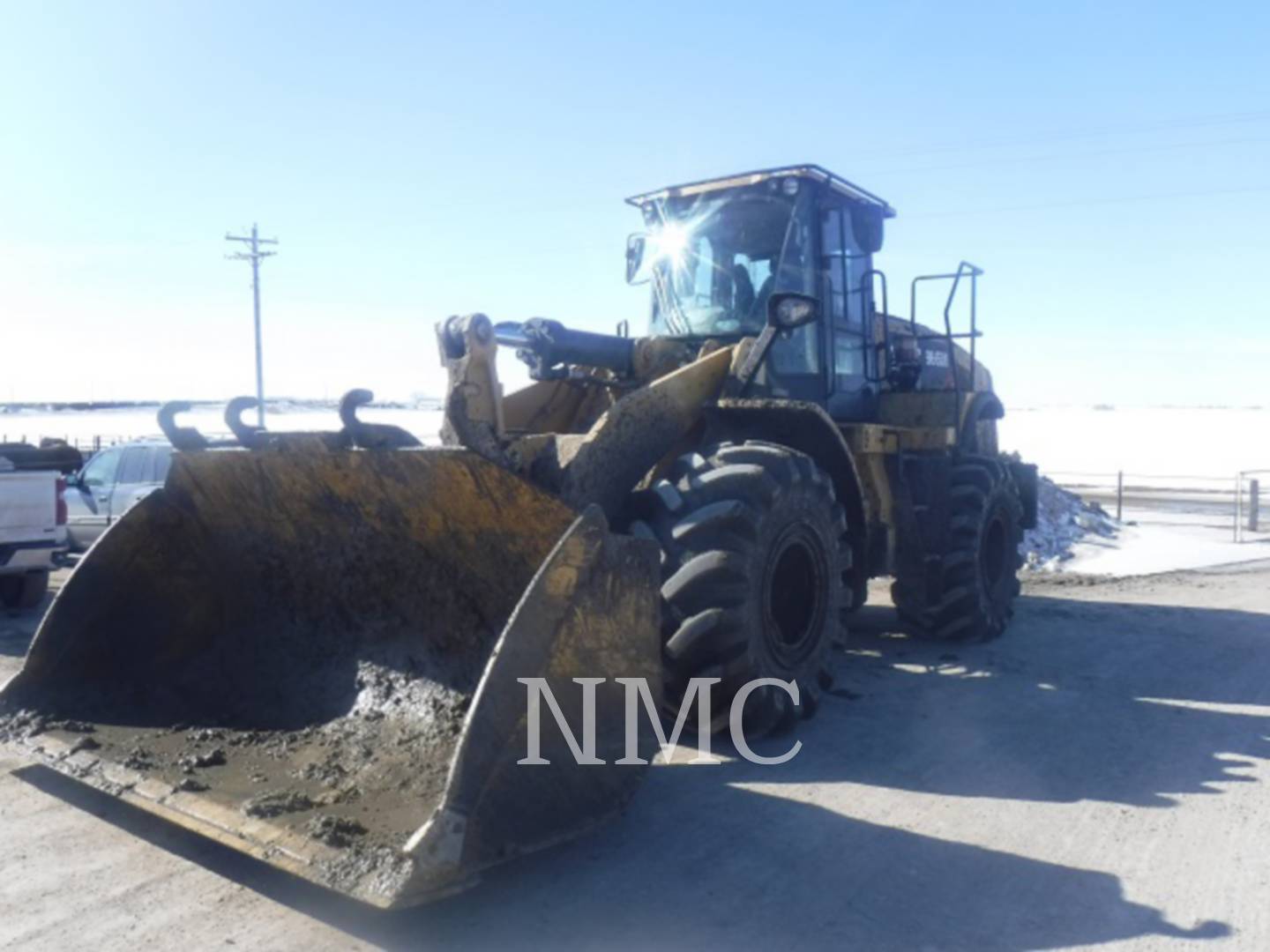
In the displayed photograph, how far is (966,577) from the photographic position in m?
8.45

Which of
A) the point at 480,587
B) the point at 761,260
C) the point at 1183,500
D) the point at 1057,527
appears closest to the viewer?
A: the point at 480,587

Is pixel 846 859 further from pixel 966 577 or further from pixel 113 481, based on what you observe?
pixel 113 481

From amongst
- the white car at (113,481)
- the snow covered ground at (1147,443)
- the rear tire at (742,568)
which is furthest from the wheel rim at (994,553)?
the snow covered ground at (1147,443)

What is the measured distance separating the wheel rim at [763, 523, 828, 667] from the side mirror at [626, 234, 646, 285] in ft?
8.78

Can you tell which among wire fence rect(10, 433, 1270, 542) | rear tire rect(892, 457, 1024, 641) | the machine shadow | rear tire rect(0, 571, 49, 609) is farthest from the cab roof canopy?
wire fence rect(10, 433, 1270, 542)

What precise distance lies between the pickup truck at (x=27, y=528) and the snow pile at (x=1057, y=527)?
10.8 m

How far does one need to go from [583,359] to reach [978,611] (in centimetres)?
361

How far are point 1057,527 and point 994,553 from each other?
9.00 m

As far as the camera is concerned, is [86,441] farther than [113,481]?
Yes

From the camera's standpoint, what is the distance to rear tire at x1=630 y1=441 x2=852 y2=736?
5.34 m

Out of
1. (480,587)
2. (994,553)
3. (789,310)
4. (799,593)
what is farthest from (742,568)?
(994,553)

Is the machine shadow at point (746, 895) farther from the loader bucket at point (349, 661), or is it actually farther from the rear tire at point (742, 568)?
the rear tire at point (742, 568)

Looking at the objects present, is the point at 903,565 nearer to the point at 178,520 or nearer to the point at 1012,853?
the point at 1012,853

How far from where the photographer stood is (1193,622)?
10.1 m
